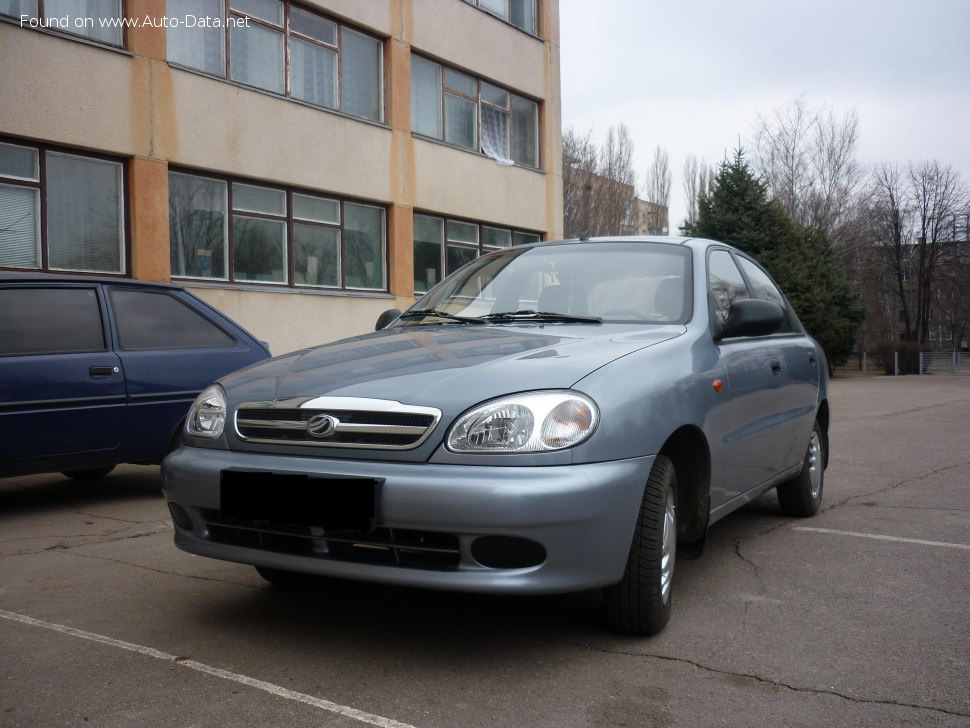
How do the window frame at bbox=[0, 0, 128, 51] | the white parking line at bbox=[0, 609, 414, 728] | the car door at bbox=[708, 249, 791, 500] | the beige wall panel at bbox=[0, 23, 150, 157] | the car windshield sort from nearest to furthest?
the white parking line at bbox=[0, 609, 414, 728] < the car door at bbox=[708, 249, 791, 500] < the car windshield < the beige wall panel at bbox=[0, 23, 150, 157] < the window frame at bbox=[0, 0, 128, 51]

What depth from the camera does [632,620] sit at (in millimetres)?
3322

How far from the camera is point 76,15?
12398 mm

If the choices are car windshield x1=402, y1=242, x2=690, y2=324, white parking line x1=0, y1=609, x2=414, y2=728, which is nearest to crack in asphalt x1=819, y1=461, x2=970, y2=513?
car windshield x1=402, y1=242, x2=690, y2=324

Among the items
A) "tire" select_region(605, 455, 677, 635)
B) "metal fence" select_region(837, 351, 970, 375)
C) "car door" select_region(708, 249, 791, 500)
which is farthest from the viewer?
"metal fence" select_region(837, 351, 970, 375)

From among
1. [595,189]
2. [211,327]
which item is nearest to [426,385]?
[211,327]

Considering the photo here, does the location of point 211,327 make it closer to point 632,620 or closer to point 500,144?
point 632,620

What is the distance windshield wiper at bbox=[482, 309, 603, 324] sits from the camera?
4.14 m

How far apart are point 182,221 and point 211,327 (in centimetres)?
757

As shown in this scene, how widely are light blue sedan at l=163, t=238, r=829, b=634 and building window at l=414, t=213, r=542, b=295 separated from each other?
14.0 metres

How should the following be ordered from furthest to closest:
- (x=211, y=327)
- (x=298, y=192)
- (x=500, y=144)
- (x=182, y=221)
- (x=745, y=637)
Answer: (x=500, y=144) → (x=298, y=192) → (x=182, y=221) → (x=211, y=327) → (x=745, y=637)

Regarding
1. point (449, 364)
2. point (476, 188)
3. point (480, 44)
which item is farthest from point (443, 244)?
point (449, 364)

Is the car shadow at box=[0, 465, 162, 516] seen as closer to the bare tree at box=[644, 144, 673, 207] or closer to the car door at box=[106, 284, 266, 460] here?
the car door at box=[106, 284, 266, 460]

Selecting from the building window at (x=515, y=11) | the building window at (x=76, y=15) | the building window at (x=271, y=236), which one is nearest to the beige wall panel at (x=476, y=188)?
the building window at (x=271, y=236)

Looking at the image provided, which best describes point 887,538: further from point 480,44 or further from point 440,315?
point 480,44
